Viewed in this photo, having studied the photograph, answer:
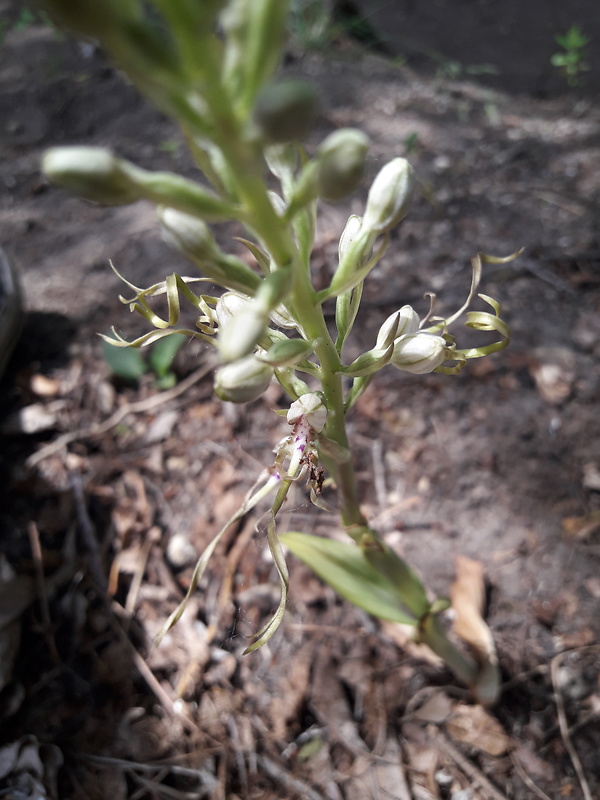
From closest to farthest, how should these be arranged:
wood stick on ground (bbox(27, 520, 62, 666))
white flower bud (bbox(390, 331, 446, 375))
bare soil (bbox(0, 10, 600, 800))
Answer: white flower bud (bbox(390, 331, 446, 375)), bare soil (bbox(0, 10, 600, 800)), wood stick on ground (bbox(27, 520, 62, 666))

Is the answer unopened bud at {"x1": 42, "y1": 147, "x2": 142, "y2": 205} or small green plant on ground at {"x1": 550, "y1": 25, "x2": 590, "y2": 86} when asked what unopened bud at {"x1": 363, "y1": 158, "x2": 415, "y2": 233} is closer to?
unopened bud at {"x1": 42, "y1": 147, "x2": 142, "y2": 205}

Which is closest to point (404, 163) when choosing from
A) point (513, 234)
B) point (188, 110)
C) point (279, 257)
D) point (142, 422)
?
point (279, 257)

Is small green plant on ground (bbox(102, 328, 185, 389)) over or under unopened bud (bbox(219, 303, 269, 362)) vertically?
under

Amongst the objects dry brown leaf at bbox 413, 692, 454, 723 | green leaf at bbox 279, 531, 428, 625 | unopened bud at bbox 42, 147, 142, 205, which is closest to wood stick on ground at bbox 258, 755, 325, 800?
dry brown leaf at bbox 413, 692, 454, 723

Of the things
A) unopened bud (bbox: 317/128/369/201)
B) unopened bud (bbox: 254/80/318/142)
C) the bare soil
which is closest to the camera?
unopened bud (bbox: 254/80/318/142)

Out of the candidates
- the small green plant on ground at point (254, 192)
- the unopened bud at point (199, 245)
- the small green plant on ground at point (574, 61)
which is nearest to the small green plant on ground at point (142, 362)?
the small green plant on ground at point (254, 192)

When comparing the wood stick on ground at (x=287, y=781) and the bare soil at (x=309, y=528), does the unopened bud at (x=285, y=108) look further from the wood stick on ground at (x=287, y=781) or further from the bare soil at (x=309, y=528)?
the wood stick on ground at (x=287, y=781)

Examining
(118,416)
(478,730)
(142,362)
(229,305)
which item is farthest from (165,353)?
(478,730)

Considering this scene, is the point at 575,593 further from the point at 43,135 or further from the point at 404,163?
the point at 43,135
